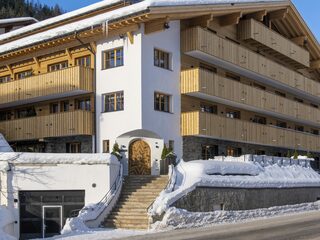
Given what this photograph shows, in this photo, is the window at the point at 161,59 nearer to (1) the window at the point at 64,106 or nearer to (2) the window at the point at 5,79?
(1) the window at the point at 64,106

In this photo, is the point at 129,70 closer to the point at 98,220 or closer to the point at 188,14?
the point at 188,14

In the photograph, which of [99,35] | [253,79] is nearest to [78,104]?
[99,35]

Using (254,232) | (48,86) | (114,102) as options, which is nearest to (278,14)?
(114,102)

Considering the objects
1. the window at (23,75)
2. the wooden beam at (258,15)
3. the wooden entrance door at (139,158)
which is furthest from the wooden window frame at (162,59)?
the window at (23,75)

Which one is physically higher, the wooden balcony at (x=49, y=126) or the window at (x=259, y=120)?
the window at (x=259, y=120)

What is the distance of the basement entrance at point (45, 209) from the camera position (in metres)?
23.4

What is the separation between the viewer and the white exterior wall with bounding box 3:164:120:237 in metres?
23.0

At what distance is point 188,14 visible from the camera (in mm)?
28844

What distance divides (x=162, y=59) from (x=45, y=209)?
1059 centimetres

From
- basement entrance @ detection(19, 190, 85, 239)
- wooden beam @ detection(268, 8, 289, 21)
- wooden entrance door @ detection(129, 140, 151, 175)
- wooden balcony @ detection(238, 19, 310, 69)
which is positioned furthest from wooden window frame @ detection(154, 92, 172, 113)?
wooden beam @ detection(268, 8, 289, 21)

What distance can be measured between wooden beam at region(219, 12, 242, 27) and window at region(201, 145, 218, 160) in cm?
775

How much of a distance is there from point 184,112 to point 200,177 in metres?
6.95

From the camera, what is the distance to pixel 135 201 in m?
23.3

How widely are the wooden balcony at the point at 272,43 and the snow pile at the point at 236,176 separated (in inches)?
351
